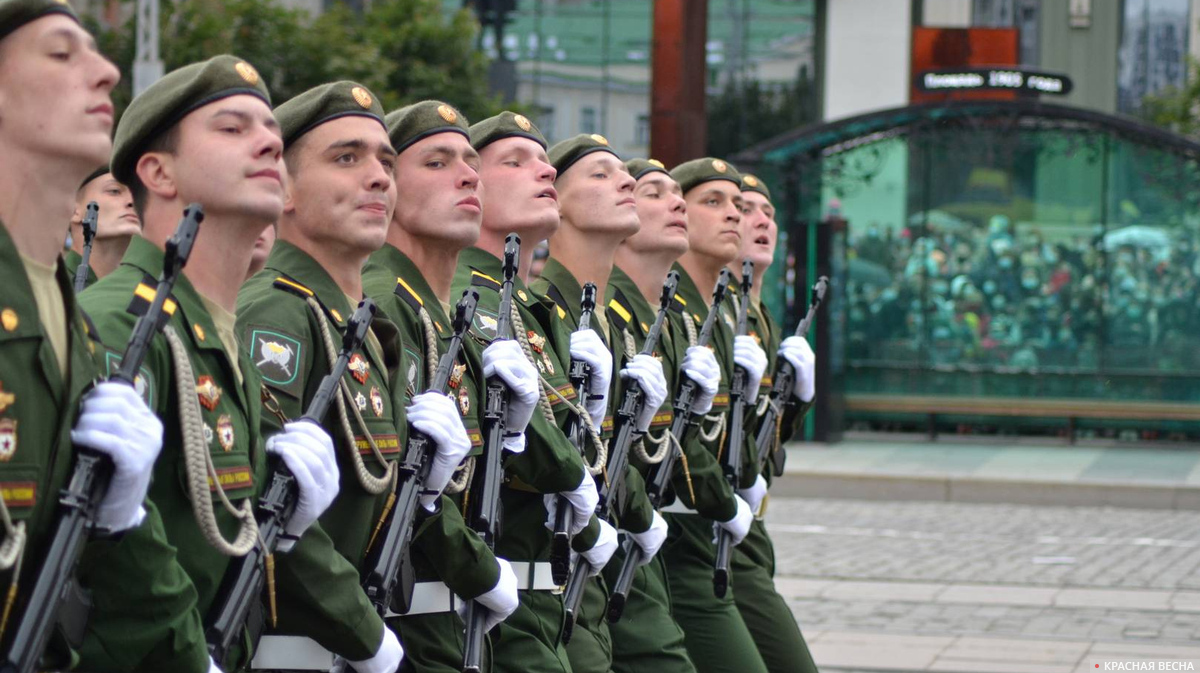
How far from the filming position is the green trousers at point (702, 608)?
590cm

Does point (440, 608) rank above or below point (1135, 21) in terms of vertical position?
below

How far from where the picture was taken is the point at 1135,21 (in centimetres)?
3103

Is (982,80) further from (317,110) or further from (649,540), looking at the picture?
(317,110)

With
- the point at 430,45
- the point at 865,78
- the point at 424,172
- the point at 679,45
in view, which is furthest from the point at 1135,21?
the point at 424,172

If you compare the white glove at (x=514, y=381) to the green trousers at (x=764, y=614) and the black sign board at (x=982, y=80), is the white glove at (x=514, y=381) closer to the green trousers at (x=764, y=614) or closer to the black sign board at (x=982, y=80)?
the green trousers at (x=764, y=614)

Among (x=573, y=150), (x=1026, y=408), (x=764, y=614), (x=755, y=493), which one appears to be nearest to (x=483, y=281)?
(x=573, y=150)

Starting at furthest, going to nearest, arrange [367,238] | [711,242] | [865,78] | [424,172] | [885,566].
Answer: [865,78] → [885,566] → [711,242] → [424,172] → [367,238]

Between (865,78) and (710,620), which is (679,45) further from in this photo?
(865,78)

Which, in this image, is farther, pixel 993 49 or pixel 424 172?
pixel 993 49

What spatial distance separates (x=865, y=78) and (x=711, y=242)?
75.0 feet

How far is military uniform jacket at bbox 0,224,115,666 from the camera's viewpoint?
2.54 meters

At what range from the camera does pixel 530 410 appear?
4352 mm

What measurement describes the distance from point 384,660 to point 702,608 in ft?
8.35

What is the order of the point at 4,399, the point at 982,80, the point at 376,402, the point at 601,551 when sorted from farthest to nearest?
the point at 982,80
the point at 601,551
the point at 376,402
the point at 4,399
